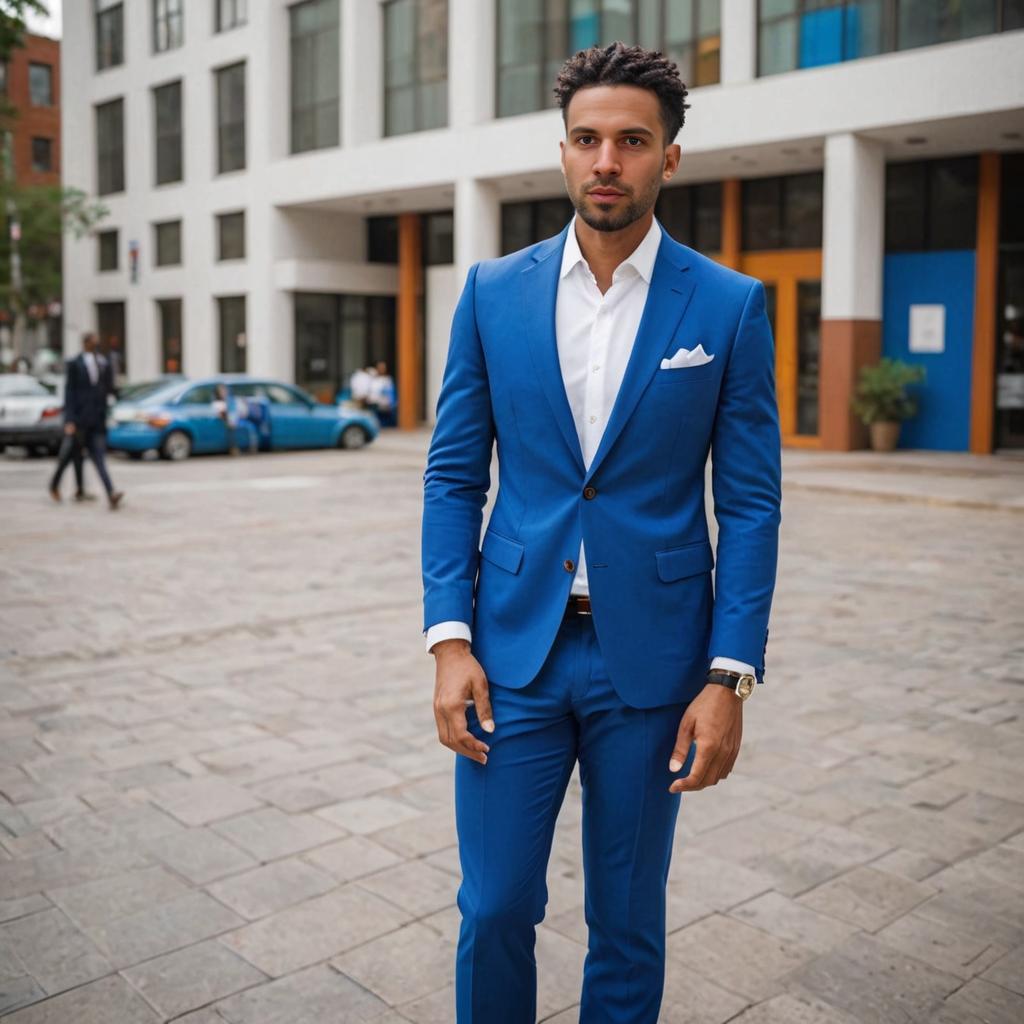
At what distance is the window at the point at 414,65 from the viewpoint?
90.1ft

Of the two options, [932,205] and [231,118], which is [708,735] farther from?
[231,118]

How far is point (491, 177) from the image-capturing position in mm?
25594

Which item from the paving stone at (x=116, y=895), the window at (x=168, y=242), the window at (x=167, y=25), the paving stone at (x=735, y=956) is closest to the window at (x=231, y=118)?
the window at (x=167, y=25)

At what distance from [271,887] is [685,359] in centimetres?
237

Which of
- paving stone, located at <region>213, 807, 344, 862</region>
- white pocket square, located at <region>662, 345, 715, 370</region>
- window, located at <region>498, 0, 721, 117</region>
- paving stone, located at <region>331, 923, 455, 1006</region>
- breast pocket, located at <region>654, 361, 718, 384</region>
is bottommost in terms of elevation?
paving stone, located at <region>331, 923, 455, 1006</region>

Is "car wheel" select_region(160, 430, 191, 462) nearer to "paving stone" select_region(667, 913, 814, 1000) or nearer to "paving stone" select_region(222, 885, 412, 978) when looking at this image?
"paving stone" select_region(222, 885, 412, 978)

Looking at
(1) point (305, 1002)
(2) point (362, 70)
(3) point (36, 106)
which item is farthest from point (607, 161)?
(3) point (36, 106)

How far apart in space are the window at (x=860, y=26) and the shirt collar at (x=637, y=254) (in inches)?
738

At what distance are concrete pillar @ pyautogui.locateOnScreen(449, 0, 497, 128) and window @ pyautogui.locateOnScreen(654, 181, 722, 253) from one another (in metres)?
4.28

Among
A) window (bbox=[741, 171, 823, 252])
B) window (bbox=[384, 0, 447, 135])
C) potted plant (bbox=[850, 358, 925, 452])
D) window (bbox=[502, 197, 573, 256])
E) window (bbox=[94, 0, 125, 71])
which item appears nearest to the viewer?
potted plant (bbox=[850, 358, 925, 452])

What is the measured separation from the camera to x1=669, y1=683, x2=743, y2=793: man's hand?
7.63 ft

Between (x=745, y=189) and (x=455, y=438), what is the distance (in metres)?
23.4

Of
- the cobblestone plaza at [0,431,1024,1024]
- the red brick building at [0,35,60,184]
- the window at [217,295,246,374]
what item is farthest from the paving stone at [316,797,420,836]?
the red brick building at [0,35,60,184]

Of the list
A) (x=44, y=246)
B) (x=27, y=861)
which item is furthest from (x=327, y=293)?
(x=27, y=861)
